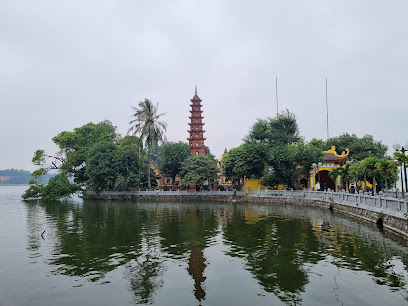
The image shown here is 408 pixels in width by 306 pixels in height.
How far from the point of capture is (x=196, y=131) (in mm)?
56688

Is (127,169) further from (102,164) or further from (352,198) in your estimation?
(352,198)

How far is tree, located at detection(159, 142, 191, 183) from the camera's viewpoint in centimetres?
5146

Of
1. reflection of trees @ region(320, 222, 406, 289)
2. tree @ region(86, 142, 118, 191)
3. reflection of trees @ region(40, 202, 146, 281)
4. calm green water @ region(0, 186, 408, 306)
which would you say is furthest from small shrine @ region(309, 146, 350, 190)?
reflection of trees @ region(40, 202, 146, 281)

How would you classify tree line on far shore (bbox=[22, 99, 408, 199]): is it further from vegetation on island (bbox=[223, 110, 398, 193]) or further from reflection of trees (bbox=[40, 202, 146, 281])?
reflection of trees (bbox=[40, 202, 146, 281])

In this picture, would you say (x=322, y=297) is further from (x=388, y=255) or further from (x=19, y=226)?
(x=19, y=226)

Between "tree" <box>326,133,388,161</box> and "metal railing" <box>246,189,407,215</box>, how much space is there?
18.1 m

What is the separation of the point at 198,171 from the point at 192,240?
93.4ft

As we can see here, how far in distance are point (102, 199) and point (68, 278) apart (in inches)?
1552

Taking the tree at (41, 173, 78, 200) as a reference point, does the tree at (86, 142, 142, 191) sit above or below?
above

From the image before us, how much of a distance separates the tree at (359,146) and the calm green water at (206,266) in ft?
109

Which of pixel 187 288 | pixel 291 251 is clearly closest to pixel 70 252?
pixel 187 288

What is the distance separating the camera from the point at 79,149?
52.1 metres

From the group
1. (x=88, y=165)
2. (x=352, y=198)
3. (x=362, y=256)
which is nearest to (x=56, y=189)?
(x=88, y=165)

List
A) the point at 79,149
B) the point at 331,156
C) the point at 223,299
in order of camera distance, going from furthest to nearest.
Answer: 1. the point at 79,149
2. the point at 331,156
3. the point at 223,299
